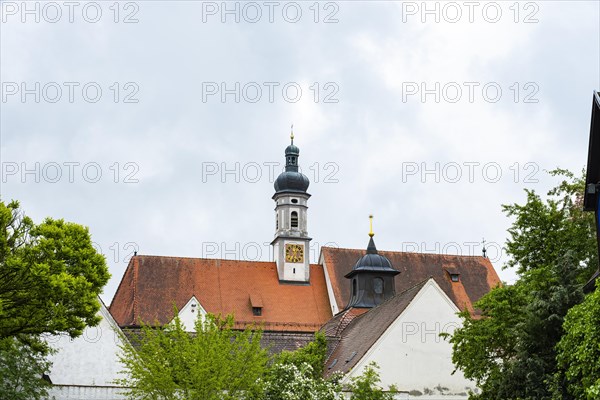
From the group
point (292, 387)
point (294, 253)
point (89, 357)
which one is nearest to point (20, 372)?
point (89, 357)

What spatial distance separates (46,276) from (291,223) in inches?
1867

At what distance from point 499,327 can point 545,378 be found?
187 inches

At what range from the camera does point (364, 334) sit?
40.2 metres

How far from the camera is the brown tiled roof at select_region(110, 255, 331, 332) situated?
2298 inches

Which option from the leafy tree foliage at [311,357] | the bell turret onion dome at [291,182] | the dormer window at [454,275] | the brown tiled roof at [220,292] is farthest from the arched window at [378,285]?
the leafy tree foliage at [311,357]

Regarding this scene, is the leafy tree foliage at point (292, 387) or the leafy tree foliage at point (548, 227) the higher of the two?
the leafy tree foliage at point (548, 227)

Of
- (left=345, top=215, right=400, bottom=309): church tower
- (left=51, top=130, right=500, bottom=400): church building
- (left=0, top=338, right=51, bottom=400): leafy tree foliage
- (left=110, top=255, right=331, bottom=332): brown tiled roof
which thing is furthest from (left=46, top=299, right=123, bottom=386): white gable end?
(left=345, top=215, right=400, bottom=309): church tower

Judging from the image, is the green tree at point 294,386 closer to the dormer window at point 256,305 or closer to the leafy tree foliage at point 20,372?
the leafy tree foliage at point 20,372

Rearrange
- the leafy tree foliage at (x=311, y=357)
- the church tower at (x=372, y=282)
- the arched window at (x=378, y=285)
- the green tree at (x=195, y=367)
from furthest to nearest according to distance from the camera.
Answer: the arched window at (x=378, y=285) < the church tower at (x=372, y=282) < the leafy tree foliage at (x=311, y=357) < the green tree at (x=195, y=367)

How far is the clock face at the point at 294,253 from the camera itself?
6738 cm

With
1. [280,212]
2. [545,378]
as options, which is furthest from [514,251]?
[280,212]

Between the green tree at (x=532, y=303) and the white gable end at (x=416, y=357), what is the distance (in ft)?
18.0

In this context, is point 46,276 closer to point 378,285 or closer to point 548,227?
point 548,227

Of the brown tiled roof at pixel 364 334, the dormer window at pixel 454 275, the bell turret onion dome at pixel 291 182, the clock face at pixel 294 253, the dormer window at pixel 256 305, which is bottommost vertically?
the brown tiled roof at pixel 364 334
